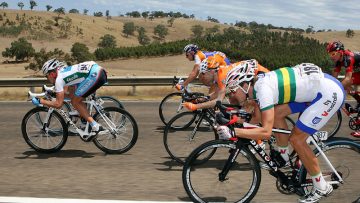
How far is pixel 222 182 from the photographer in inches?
205

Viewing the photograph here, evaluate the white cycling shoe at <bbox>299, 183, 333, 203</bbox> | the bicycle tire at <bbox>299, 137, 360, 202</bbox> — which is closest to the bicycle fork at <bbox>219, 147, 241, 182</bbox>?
the bicycle tire at <bbox>299, 137, 360, 202</bbox>

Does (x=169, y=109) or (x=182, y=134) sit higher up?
(x=182, y=134)

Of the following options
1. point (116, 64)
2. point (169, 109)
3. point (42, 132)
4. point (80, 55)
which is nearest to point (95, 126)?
point (42, 132)

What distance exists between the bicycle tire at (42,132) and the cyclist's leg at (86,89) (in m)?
0.49

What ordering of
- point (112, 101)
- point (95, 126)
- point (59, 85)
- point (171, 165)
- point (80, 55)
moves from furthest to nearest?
point (80, 55), point (112, 101), point (95, 126), point (59, 85), point (171, 165)

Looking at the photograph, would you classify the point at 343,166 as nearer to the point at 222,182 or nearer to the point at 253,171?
the point at 253,171

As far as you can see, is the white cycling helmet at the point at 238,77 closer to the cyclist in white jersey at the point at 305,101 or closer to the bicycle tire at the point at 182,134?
the cyclist in white jersey at the point at 305,101

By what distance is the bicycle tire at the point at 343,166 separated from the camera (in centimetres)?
499

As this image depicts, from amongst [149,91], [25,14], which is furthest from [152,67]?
[25,14]

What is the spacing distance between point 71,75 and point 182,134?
224cm

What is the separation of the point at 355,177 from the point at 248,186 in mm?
1385

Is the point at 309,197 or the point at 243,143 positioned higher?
the point at 243,143

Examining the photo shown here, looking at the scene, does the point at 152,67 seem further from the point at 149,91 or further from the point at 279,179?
the point at 279,179

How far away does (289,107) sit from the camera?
536cm
